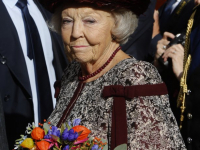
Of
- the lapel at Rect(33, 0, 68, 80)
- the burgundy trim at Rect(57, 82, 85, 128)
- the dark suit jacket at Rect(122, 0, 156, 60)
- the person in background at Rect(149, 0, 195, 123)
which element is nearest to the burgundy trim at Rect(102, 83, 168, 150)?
the burgundy trim at Rect(57, 82, 85, 128)

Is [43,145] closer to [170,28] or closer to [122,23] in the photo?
[122,23]

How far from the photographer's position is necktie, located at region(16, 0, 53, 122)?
3.86 meters

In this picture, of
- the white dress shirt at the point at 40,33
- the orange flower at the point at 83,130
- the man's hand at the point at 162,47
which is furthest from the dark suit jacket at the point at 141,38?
the orange flower at the point at 83,130

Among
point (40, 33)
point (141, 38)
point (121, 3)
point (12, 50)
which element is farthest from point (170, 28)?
point (121, 3)

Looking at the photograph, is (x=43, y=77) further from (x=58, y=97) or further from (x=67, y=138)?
(x=67, y=138)

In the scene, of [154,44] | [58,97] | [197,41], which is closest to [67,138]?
[58,97]

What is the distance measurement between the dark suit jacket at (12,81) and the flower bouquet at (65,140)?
1.27 m

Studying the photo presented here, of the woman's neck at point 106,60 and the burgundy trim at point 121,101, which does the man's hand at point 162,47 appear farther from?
the burgundy trim at point 121,101

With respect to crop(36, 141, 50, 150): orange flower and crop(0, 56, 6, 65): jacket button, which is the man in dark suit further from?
crop(0, 56, 6, 65): jacket button

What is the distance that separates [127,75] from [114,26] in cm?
35

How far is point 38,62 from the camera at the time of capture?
3885 millimetres

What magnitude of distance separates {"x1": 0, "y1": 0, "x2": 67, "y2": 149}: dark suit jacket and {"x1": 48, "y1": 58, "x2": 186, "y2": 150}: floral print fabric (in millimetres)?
1058

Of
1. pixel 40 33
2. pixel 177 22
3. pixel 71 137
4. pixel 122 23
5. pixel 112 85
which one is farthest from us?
pixel 177 22

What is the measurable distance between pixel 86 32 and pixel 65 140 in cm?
65
